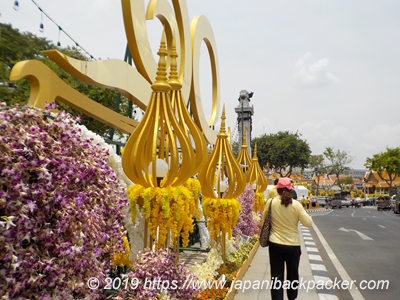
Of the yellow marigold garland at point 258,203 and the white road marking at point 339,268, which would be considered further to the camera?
the yellow marigold garland at point 258,203

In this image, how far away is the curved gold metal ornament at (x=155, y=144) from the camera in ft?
12.4

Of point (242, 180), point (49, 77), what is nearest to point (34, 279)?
point (49, 77)

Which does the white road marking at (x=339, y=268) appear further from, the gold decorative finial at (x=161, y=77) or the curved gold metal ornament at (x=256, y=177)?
the gold decorative finial at (x=161, y=77)

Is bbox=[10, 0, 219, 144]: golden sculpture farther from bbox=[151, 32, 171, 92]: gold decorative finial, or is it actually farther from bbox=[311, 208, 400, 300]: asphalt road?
bbox=[311, 208, 400, 300]: asphalt road

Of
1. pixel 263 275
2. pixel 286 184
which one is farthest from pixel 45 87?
pixel 263 275

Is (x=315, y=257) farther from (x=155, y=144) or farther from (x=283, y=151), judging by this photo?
(x=283, y=151)

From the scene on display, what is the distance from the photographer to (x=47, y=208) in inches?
65.5

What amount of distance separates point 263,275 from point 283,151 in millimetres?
35507

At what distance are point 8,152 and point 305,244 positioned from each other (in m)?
9.73

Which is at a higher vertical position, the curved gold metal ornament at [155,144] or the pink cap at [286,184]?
the curved gold metal ornament at [155,144]

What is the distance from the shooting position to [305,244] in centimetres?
995

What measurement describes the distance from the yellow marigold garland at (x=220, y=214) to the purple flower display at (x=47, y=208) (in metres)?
3.92

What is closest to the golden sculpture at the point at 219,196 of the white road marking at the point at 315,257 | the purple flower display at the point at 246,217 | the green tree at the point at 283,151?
the purple flower display at the point at 246,217

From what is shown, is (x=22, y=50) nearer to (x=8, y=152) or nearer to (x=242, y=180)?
(x=242, y=180)
